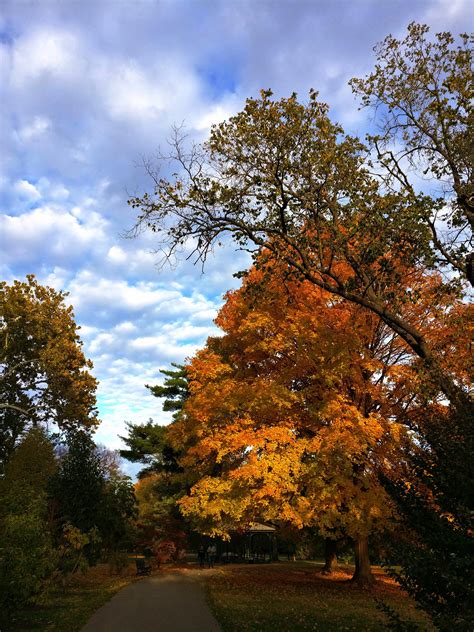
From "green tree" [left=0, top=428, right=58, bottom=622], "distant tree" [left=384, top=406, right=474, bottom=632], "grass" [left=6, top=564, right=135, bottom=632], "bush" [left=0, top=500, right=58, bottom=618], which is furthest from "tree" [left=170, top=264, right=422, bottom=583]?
"distant tree" [left=384, top=406, right=474, bottom=632]

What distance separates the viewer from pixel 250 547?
32.6 metres

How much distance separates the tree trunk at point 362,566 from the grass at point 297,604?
16.1 inches

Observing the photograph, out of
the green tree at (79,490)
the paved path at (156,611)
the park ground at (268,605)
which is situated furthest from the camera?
the green tree at (79,490)

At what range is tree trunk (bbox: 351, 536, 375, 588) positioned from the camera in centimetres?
1800

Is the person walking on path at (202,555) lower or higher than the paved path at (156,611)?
lower

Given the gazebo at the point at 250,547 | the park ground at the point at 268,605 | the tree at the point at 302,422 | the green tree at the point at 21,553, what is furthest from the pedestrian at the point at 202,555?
the green tree at the point at 21,553

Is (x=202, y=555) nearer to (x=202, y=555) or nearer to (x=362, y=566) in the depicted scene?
(x=202, y=555)

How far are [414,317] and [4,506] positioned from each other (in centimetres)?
1344

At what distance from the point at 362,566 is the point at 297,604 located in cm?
632

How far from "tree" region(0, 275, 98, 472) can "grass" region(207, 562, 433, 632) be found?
15.2 metres

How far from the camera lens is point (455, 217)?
1087 centimetres

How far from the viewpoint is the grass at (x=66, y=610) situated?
9953 millimetres

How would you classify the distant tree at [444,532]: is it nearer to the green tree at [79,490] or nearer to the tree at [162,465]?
the green tree at [79,490]

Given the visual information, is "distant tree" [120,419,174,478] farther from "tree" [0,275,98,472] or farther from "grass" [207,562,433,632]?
"grass" [207,562,433,632]
